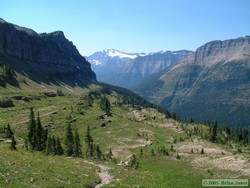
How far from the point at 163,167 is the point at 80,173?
36.1 m

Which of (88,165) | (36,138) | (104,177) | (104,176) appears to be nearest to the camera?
(104,177)

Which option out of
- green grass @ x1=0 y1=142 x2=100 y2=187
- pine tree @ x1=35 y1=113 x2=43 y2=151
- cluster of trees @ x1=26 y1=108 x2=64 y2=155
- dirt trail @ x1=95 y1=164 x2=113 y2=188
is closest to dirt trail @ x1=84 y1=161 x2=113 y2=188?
dirt trail @ x1=95 y1=164 x2=113 y2=188

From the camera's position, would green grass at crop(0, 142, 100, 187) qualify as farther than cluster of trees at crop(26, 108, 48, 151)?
No

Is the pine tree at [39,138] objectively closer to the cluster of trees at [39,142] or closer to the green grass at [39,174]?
the cluster of trees at [39,142]

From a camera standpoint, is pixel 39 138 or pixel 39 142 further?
pixel 39 138

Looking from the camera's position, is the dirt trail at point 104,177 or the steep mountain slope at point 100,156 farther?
the dirt trail at point 104,177

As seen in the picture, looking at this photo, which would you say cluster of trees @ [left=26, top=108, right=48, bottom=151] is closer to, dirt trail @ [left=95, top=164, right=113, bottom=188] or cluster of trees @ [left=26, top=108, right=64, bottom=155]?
cluster of trees @ [left=26, top=108, right=64, bottom=155]

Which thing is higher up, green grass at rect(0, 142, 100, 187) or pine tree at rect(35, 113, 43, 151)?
green grass at rect(0, 142, 100, 187)

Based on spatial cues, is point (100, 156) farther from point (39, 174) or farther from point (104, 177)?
point (39, 174)

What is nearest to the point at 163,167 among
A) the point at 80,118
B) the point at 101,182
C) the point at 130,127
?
the point at 101,182

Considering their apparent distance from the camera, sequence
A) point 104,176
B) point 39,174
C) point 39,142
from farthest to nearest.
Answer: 1. point 39,142
2. point 104,176
3. point 39,174

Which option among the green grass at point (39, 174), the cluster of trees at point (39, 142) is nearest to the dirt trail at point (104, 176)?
the green grass at point (39, 174)

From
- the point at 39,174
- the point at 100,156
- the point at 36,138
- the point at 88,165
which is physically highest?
the point at 39,174

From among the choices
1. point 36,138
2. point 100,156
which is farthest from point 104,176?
point 36,138
